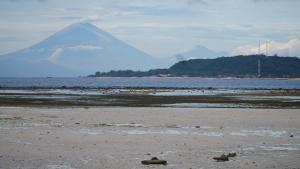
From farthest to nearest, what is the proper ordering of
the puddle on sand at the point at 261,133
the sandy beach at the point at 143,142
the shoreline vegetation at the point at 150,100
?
the shoreline vegetation at the point at 150,100 → the puddle on sand at the point at 261,133 → the sandy beach at the point at 143,142

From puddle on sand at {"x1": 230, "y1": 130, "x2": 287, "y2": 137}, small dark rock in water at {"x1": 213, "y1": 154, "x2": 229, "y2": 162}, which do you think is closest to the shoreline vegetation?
puddle on sand at {"x1": 230, "y1": 130, "x2": 287, "y2": 137}

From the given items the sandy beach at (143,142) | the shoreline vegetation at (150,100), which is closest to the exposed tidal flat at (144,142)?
the sandy beach at (143,142)

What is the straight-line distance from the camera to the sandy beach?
49.0 feet

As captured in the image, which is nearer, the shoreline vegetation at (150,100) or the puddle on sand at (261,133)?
the puddle on sand at (261,133)

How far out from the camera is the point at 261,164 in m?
14.8

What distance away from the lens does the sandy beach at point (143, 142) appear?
1494cm

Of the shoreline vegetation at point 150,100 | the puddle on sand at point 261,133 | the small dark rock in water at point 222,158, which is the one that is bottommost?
the puddle on sand at point 261,133

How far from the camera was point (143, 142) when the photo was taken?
19.5 m

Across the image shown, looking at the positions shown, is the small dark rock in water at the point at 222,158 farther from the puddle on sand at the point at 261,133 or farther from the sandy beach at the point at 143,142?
the puddle on sand at the point at 261,133

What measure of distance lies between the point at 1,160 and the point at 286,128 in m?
15.7

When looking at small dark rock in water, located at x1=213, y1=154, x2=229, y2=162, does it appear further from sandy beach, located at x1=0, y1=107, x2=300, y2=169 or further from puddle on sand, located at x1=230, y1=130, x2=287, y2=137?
puddle on sand, located at x1=230, y1=130, x2=287, y2=137

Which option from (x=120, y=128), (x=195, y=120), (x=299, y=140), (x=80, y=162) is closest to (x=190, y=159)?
(x=80, y=162)

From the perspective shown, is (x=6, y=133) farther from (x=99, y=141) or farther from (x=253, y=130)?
(x=253, y=130)

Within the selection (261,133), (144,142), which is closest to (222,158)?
(144,142)
